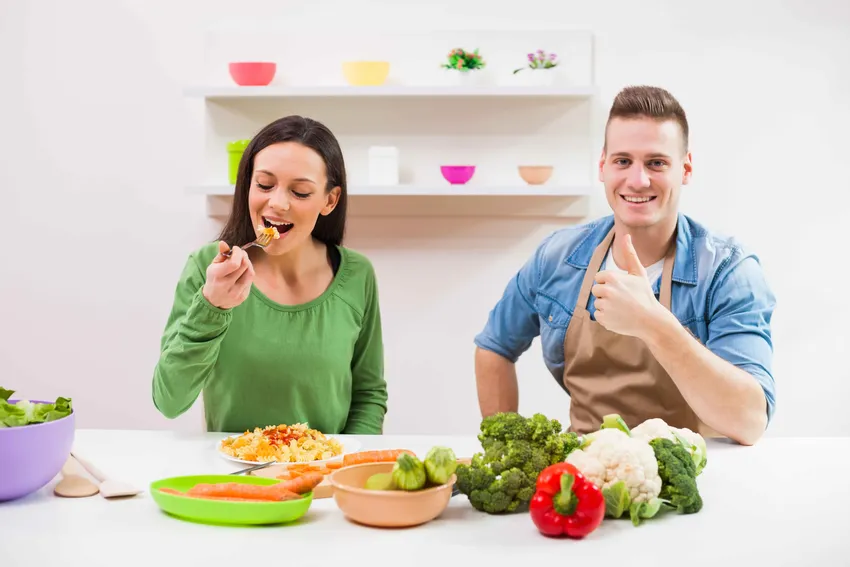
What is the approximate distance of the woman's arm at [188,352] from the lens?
6.01 feet

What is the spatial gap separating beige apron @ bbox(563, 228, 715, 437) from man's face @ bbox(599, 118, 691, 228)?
0.40 feet

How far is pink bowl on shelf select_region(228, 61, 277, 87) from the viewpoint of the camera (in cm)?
323

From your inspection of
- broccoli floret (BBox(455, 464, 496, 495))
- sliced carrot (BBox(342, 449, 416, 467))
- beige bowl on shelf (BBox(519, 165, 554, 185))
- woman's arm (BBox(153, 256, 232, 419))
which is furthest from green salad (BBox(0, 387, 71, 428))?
beige bowl on shelf (BBox(519, 165, 554, 185))

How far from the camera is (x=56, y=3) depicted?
3428 mm

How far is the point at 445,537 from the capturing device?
4.35ft

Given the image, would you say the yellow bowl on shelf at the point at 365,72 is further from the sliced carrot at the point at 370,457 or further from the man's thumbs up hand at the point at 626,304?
the sliced carrot at the point at 370,457

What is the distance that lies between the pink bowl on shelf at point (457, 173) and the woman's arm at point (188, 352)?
140cm

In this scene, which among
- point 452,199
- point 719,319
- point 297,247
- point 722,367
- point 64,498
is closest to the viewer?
point 64,498

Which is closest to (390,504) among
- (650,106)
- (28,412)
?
(28,412)

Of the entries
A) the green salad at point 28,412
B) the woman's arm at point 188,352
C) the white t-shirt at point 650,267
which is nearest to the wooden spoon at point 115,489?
the green salad at point 28,412

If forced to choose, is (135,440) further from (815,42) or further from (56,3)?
(815,42)

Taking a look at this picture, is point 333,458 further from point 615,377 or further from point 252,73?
point 252,73

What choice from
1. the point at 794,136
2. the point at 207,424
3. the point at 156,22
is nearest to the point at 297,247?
the point at 207,424

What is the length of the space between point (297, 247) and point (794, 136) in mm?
2067
